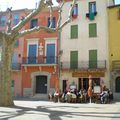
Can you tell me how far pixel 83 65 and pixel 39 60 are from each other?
5183 millimetres

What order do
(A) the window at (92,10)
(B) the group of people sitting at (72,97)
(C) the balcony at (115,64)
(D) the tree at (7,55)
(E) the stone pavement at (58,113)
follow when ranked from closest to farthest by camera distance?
(E) the stone pavement at (58,113)
(D) the tree at (7,55)
(B) the group of people sitting at (72,97)
(C) the balcony at (115,64)
(A) the window at (92,10)

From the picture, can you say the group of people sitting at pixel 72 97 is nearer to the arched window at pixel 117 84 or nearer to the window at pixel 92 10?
the arched window at pixel 117 84

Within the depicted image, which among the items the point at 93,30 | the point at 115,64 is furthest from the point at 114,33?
the point at 115,64

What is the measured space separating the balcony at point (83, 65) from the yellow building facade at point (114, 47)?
3.37 ft

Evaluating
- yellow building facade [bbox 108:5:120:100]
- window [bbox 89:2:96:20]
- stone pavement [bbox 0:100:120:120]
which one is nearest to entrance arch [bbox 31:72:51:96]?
yellow building facade [bbox 108:5:120:100]

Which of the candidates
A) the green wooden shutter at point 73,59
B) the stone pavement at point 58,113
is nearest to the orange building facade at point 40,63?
the green wooden shutter at point 73,59

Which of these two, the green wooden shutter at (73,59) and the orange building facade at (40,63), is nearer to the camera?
the green wooden shutter at (73,59)

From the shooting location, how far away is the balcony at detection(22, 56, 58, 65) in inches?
1271

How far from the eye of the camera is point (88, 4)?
32.4 meters

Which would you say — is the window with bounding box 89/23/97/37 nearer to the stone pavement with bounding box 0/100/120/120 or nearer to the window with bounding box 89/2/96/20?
the window with bounding box 89/2/96/20

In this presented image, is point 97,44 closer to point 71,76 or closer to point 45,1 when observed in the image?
point 71,76

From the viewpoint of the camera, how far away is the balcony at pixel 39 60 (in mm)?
32281

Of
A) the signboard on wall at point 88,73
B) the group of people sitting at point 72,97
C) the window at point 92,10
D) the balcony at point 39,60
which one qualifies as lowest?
the group of people sitting at point 72,97

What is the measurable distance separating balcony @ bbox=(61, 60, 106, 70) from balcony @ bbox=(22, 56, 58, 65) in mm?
1133
